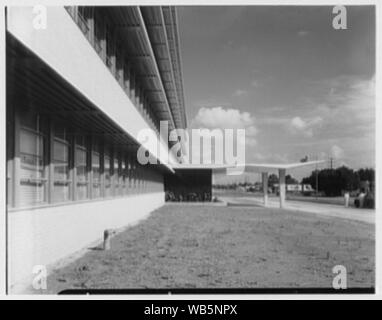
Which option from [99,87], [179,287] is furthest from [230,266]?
[99,87]

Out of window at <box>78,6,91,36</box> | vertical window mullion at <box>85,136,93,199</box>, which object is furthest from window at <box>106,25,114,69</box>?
vertical window mullion at <box>85,136,93,199</box>

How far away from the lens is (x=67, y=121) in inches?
340

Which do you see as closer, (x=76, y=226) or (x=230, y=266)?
(x=230, y=266)

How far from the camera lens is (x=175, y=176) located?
36.8 m

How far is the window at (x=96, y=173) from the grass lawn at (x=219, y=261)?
1.55 meters

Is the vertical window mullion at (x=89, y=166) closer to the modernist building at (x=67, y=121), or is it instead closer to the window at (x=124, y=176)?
the modernist building at (x=67, y=121)

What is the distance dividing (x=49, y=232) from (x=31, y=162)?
139 centimetres

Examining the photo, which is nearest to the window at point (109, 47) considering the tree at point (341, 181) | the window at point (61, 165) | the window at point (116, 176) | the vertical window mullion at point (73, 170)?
the vertical window mullion at point (73, 170)

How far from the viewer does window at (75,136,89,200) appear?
9695mm

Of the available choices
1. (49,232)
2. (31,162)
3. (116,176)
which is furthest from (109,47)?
(49,232)

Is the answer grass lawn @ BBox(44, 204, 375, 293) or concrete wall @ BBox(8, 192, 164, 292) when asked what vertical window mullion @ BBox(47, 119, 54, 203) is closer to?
concrete wall @ BBox(8, 192, 164, 292)

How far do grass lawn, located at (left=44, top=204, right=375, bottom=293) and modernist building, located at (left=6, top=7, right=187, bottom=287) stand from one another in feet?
2.71

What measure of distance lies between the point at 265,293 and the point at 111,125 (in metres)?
5.83
